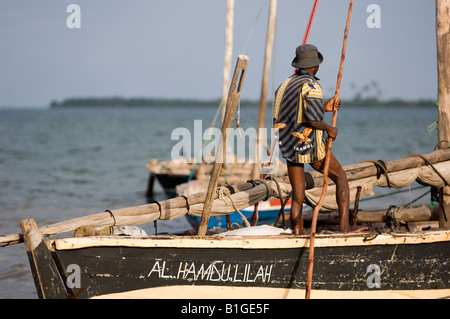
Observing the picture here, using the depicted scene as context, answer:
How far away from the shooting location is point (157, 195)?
21.0 m

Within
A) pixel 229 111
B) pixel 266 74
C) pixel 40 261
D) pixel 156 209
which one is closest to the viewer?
pixel 40 261

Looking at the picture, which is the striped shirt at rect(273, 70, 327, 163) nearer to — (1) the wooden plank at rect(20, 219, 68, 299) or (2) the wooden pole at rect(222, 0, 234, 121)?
(1) the wooden plank at rect(20, 219, 68, 299)

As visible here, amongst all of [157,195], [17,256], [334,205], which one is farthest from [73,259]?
[157,195]

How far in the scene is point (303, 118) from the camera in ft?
20.2

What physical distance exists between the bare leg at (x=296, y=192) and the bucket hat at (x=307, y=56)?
1.06m

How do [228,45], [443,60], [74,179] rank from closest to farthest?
[443,60], [228,45], [74,179]

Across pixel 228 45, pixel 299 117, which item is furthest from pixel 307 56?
pixel 228 45

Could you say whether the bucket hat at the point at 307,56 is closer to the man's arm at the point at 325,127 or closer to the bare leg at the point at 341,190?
the man's arm at the point at 325,127

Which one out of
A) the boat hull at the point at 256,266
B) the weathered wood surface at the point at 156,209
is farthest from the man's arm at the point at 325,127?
the weathered wood surface at the point at 156,209

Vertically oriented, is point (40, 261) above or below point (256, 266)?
above

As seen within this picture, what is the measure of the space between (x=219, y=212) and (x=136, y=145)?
38906 millimetres

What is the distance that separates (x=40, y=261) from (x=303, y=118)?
9.53 ft

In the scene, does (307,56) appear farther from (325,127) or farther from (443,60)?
(443,60)
